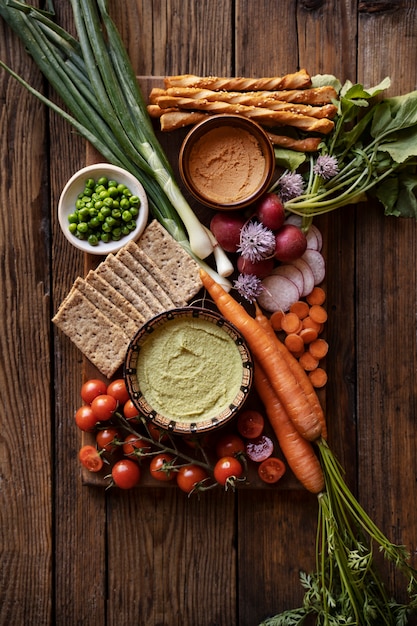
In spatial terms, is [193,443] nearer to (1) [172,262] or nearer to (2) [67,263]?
(1) [172,262]

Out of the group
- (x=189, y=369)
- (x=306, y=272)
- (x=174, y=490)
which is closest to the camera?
(x=189, y=369)

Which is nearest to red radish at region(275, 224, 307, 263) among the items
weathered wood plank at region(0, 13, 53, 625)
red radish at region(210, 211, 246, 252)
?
red radish at region(210, 211, 246, 252)

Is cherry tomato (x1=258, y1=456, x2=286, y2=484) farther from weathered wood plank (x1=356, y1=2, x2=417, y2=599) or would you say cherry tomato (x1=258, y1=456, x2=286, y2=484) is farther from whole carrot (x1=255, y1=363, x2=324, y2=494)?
weathered wood plank (x1=356, y1=2, x2=417, y2=599)

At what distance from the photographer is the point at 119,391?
2.00 m

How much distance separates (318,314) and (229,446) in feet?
1.66

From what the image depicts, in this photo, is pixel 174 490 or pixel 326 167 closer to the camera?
pixel 326 167

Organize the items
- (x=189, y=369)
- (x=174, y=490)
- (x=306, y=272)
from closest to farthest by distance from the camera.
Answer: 1. (x=189, y=369)
2. (x=306, y=272)
3. (x=174, y=490)

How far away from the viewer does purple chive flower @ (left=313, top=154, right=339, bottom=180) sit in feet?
6.46

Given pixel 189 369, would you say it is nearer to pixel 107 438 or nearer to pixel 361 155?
pixel 107 438

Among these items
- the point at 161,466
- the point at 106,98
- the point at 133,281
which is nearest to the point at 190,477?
the point at 161,466

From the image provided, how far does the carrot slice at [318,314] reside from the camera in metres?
2.03

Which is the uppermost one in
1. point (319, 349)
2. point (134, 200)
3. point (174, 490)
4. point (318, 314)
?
point (134, 200)

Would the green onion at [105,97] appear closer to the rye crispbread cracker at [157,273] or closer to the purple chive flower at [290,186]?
the rye crispbread cracker at [157,273]

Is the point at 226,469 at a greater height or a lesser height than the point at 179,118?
lesser
